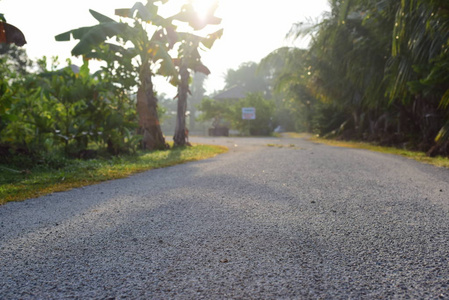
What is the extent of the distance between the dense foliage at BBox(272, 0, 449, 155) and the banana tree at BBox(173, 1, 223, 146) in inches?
171

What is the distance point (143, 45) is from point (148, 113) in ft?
7.17

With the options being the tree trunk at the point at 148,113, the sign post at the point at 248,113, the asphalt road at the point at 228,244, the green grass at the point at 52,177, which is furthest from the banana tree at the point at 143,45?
the sign post at the point at 248,113

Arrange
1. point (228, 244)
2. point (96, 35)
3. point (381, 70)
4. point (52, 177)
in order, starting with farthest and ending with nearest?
point (381, 70), point (96, 35), point (52, 177), point (228, 244)

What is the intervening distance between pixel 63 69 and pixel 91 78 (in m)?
0.81

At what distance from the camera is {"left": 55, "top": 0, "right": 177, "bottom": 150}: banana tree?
8.48 meters

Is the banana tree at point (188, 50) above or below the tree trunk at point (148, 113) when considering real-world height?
above

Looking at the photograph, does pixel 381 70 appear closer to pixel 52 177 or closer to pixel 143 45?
pixel 143 45

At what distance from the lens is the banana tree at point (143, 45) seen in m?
8.48

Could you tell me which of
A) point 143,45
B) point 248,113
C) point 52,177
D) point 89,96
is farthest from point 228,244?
point 248,113

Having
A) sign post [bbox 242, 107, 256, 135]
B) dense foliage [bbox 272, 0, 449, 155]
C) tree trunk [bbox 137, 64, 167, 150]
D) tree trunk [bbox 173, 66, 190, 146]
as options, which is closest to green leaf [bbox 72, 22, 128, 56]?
tree trunk [bbox 137, 64, 167, 150]

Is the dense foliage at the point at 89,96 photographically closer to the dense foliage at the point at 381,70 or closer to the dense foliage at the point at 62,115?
the dense foliage at the point at 62,115

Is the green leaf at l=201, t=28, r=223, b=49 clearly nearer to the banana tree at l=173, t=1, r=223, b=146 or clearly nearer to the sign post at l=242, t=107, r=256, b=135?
the banana tree at l=173, t=1, r=223, b=146

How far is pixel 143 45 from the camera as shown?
1069 cm

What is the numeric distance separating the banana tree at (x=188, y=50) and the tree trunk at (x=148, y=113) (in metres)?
1.06
